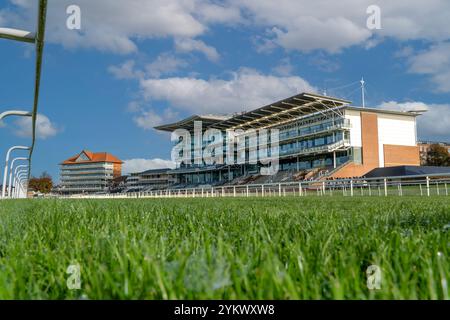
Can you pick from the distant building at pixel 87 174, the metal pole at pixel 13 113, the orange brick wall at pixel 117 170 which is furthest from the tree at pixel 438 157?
the orange brick wall at pixel 117 170

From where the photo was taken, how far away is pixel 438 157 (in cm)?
6619

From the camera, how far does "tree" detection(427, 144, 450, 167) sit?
6531cm

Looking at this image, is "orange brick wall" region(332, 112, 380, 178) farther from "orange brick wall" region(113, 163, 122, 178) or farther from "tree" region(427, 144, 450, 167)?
"orange brick wall" region(113, 163, 122, 178)

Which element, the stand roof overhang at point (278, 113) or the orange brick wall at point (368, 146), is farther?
the orange brick wall at point (368, 146)

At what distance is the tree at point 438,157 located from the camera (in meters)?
65.3

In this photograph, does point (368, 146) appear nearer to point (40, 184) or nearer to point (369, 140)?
point (369, 140)

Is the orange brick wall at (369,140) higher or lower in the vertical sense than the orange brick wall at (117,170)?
lower

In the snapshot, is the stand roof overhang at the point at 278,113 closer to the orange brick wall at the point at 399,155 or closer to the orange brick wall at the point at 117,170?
the orange brick wall at the point at 399,155

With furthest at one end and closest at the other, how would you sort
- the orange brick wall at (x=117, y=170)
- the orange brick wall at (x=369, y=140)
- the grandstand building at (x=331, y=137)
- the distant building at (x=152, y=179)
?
the orange brick wall at (x=117, y=170) → the distant building at (x=152, y=179) → the orange brick wall at (x=369, y=140) → the grandstand building at (x=331, y=137)

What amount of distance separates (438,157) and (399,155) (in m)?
16.2

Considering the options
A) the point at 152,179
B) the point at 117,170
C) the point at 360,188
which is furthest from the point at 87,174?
the point at 360,188

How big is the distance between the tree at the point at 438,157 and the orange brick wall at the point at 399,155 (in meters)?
12.8
